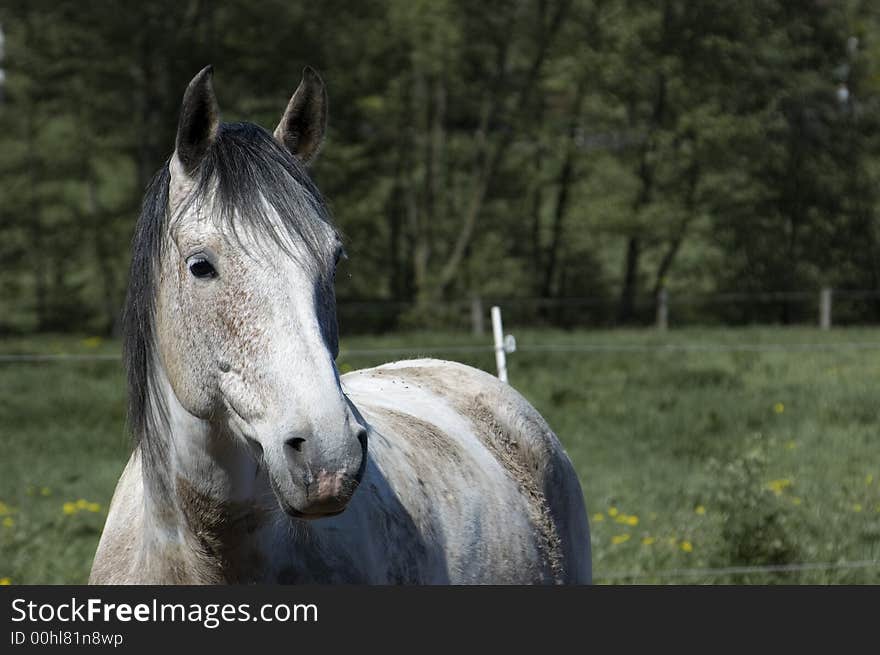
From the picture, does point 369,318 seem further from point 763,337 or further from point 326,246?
point 326,246

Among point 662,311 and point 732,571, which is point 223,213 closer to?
point 732,571

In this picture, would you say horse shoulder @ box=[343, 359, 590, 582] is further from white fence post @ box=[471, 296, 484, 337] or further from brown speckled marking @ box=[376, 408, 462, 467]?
white fence post @ box=[471, 296, 484, 337]

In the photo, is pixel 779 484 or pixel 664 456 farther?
pixel 664 456

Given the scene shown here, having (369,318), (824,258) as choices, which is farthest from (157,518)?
(824,258)

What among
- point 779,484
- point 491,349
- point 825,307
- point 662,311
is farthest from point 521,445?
point 825,307

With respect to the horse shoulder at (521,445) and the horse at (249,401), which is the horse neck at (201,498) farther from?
the horse shoulder at (521,445)

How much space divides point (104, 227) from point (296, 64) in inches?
193

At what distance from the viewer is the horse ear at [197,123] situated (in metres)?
2.25

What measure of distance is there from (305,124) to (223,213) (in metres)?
0.45

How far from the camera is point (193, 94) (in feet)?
7.36

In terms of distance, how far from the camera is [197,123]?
90.0 inches

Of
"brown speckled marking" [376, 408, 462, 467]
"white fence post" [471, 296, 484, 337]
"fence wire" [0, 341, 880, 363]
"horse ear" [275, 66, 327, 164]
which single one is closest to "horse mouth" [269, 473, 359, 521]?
"horse ear" [275, 66, 327, 164]

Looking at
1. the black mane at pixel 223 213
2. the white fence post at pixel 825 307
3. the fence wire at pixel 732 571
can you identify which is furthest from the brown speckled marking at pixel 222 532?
the white fence post at pixel 825 307

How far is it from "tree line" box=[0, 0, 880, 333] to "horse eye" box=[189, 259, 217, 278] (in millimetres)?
18473
